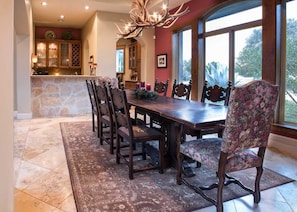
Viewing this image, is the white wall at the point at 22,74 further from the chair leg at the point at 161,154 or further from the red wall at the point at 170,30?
the chair leg at the point at 161,154

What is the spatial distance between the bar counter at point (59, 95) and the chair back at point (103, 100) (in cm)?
294

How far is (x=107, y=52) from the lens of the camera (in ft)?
24.5

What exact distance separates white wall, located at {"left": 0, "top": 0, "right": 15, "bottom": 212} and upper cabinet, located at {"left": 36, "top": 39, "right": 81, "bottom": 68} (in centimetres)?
844

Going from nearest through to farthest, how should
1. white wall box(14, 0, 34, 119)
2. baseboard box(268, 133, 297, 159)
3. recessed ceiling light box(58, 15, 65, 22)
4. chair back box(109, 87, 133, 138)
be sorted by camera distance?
chair back box(109, 87, 133, 138) → baseboard box(268, 133, 297, 159) → white wall box(14, 0, 34, 119) → recessed ceiling light box(58, 15, 65, 22)

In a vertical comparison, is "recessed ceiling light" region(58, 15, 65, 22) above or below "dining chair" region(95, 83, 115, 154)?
above

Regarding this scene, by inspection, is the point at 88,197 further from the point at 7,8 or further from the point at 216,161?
the point at 7,8

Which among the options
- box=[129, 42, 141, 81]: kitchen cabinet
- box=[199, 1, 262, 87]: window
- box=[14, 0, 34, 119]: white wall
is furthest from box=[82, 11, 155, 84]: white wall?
box=[199, 1, 262, 87]: window

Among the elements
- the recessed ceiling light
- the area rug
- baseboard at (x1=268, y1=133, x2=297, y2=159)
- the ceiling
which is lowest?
the area rug

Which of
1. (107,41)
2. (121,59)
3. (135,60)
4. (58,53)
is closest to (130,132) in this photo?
(107,41)

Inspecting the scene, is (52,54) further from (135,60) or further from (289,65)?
(289,65)

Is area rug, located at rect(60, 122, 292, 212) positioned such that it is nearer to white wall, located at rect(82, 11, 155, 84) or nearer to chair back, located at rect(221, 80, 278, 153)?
chair back, located at rect(221, 80, 278, 153)

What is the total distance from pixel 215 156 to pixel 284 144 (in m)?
2.35

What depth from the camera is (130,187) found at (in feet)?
8.60

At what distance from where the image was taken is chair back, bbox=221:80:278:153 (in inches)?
74.8
